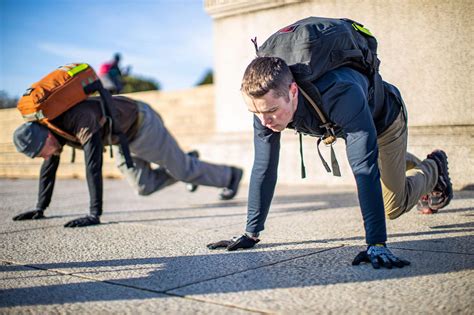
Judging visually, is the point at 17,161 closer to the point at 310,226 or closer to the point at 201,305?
the point at 310,226

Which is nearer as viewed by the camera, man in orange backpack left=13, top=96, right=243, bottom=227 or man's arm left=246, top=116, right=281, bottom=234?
man's arm left=246, top=116, right=281, bottom=234

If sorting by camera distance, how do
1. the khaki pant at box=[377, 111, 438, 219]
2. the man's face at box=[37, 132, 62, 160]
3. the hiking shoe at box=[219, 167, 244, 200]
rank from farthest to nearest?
the hiking shoe at box=[219, 167, 244, 200] < the man's face at box=[37, 132, 62, 160] < the khaki pant at box=[377, 111, 438, 219]

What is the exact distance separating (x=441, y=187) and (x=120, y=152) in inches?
114

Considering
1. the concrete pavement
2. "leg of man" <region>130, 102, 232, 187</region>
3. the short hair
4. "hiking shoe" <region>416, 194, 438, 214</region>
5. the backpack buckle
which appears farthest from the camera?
"leg of man" <region>130, 102, 232, 187</region>

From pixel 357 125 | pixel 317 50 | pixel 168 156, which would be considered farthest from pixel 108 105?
pixel 357 125

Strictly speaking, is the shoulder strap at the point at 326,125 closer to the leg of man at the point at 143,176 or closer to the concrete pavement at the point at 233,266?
the concrete pavement at the point at 233,266

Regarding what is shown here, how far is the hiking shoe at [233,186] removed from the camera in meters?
5.48

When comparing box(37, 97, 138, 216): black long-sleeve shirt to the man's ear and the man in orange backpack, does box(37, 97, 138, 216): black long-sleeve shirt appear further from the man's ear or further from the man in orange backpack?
the man's ear

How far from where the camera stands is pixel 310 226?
377 cm

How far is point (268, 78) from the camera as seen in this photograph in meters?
2.42

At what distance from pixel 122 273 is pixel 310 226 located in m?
1.57

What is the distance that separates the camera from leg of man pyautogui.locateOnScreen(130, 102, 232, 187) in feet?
16.4

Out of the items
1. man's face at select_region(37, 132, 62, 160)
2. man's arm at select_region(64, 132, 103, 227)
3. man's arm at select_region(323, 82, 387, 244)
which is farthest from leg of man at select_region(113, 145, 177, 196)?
man's arm at select_region(323, 82, 387, 244)

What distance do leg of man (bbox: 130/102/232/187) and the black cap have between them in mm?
933
